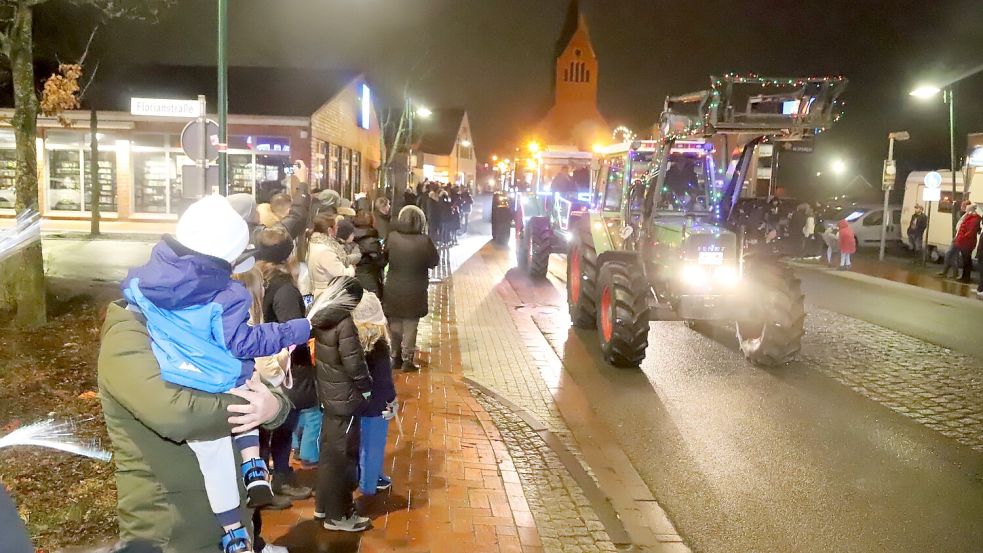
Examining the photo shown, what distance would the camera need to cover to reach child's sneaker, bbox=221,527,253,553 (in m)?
2.71

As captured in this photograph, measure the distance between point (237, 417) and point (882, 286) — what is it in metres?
19.7

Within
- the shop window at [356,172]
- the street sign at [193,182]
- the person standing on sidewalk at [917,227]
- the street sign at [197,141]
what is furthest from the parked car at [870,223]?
the street sign at [193,182]

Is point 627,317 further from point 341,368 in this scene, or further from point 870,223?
point 870,223

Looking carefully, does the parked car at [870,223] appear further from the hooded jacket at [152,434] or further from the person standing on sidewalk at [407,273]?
the hooded jacket at [152,434]

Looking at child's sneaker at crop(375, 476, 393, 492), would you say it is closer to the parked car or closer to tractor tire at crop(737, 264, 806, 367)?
tractor tire at crop(737, 264, 806, 367)

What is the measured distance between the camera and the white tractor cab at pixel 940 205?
22.9m

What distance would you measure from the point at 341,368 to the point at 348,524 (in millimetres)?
901

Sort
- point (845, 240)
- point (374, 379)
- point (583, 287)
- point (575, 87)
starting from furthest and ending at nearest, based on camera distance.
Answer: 1. point (575, 87)
2. point (845, 240)
3. point (583, 287)
4. point (374, 379)

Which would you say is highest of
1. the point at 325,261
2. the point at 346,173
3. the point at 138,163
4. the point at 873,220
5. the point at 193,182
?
the point at 346,173

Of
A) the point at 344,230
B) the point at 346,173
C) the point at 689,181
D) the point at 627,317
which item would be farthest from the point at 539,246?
the point at 346,173

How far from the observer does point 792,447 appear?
6762 mm

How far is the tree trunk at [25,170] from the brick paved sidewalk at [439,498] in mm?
4602

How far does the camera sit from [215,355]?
2600mm

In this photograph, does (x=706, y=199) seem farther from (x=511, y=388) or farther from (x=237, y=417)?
(x=237, y=417)
